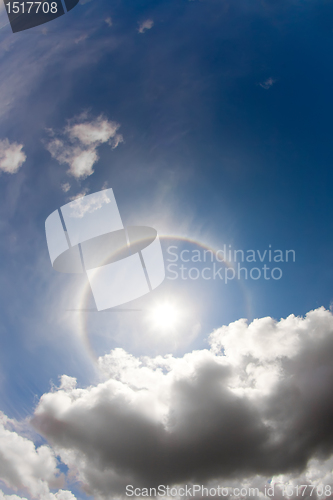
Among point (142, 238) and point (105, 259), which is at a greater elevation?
point (142, 238)

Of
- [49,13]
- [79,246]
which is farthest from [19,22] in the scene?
[79,246]

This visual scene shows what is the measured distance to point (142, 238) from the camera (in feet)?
97.5

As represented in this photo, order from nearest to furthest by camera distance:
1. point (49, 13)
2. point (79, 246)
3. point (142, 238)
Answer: point (79, 246) → point (49, 13) → point (142, 238)

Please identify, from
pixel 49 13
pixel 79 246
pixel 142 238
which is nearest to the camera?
pixel 79 246

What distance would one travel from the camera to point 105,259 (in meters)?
28.3

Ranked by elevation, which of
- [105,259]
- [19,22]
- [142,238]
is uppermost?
[19,22]

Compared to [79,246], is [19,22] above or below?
above

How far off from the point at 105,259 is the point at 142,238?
5709 millimetres

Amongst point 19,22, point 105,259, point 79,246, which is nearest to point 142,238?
point 105,259

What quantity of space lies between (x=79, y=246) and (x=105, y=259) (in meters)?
4.37

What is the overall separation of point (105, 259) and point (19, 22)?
3097cm

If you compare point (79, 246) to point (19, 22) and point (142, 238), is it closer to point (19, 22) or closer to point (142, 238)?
point (142, 238)

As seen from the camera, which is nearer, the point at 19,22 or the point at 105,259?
the point at 19,22

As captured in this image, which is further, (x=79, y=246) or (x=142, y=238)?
(x=142, y=238)
